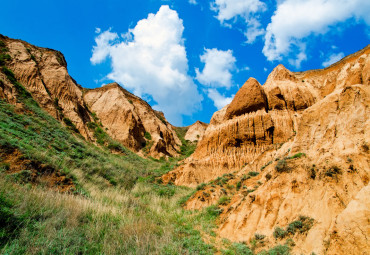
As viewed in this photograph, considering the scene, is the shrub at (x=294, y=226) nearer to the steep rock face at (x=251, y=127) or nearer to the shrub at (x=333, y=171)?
the shrub at (x=333, y=171)

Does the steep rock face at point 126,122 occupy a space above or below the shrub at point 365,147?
above

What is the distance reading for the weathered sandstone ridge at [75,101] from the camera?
87.3ft

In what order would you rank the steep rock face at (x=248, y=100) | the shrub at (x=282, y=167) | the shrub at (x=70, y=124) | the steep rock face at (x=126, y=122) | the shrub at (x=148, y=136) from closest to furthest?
the shrub at (x=282, y=167) < the steep rock face at (x=248, y=100) < the shrub at (x=70, y=124) < the steep rock face at (x=126, y=122) < the shrub at (x=148, y=136)

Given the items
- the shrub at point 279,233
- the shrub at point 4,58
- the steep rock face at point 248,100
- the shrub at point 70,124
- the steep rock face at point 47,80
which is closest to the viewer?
the shrub at point 279,233

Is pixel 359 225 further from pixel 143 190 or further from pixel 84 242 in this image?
pixel 143 190

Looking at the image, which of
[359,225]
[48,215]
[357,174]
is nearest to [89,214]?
[48,215]

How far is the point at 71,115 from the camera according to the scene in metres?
29.4

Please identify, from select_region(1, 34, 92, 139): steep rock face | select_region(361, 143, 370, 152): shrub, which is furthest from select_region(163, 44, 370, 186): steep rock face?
select_region(1, 34, 92, 139): steep rock face

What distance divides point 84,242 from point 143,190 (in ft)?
32.7

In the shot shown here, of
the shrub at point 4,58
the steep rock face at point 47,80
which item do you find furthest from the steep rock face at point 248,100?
the shrub at point 4,58

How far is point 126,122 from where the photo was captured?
39.2 meters

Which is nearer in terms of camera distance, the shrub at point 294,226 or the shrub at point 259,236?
the shrub at point 294,226

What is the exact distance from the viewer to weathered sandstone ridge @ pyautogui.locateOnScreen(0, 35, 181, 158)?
1048 inches

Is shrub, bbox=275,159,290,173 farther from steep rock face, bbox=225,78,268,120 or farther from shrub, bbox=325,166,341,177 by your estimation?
steep rock face, bbox=225,78,268,120
